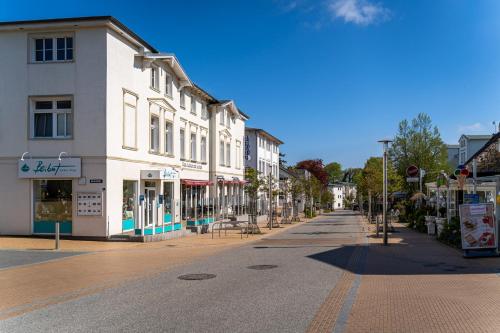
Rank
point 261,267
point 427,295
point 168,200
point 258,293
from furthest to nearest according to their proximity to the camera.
Answer: point 168,200 < point 261,267 < point 258,293 < point 427,295

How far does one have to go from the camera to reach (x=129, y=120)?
85.3 ft

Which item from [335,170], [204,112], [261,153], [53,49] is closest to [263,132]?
[261,153]

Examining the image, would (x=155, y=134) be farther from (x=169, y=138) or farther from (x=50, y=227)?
(x=50, y=227)

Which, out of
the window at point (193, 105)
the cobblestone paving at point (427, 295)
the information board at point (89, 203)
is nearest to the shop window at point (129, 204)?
the information board at point (89, 203)

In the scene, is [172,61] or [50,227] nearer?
[50,227]

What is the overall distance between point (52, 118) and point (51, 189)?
3.15 meters

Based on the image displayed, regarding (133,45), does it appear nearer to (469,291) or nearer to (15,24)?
(15,24)

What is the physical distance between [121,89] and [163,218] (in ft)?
25.4

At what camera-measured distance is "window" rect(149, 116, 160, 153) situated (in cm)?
2903

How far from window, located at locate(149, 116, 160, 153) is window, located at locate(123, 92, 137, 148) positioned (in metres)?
2.45

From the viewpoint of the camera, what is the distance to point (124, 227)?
82.7 ft

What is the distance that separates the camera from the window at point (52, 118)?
2425 cm

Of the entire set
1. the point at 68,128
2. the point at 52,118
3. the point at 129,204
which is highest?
the point at 52,118

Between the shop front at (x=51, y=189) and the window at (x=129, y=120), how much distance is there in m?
2.84
